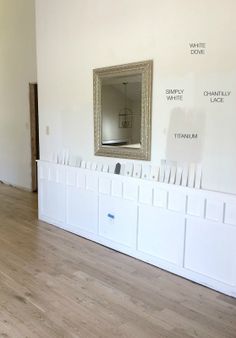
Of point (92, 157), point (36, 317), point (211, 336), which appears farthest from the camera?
point (92, 157)

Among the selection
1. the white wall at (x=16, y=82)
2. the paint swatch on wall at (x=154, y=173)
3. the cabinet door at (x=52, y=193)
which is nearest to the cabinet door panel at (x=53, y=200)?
the cabinet door at (x=52, y=193)

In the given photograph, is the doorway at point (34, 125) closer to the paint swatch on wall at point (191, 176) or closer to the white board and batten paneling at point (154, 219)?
the white board and batten paneling at point (154, 219)

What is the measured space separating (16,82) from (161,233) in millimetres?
4683

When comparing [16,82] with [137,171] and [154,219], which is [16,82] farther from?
[154,219]

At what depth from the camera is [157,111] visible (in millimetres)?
3105

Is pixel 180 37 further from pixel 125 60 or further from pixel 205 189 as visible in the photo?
pixel 205 189

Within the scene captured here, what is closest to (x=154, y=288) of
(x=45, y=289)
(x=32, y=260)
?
(x=45, y=289)

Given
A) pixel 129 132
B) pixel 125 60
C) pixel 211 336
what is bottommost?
pixel 211 336

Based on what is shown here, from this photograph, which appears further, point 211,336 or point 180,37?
point 180,37

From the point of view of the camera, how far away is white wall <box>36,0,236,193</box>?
262 cm

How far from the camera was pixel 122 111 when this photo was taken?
341 cm

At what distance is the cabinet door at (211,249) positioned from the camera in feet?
8.69

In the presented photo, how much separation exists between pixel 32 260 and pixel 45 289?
0.63 meters

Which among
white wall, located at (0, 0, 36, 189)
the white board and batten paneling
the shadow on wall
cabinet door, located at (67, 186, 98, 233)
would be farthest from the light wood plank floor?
white wall, located at (0, 0, 36, 189)
